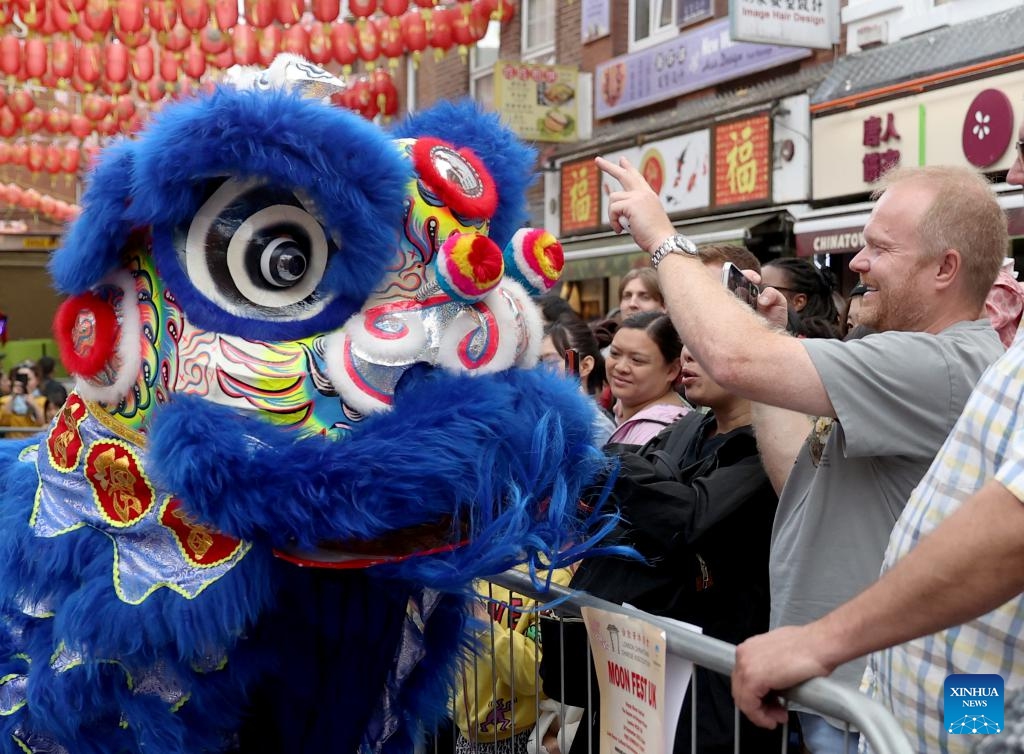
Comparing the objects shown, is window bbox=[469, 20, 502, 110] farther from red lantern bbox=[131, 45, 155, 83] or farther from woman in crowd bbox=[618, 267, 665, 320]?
woman in crowd bbox=[618, 267, 665, 320]

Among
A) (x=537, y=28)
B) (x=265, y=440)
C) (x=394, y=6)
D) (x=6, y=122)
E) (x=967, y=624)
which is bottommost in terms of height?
(x=967, y=624)

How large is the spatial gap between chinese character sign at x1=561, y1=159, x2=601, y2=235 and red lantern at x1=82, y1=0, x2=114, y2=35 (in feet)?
20.1

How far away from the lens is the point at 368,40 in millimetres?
9133

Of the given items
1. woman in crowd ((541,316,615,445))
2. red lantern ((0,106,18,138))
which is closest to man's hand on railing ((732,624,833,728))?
woman in crowd ((541,316,615,445))

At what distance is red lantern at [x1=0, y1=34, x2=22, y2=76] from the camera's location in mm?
9992

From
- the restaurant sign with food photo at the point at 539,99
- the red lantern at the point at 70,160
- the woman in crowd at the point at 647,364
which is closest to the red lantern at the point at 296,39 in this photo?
the restaurant sign with food photo at the point at 539,99

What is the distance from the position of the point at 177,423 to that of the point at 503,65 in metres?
11.0

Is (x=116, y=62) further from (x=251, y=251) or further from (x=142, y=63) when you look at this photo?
(x=251, y=251)

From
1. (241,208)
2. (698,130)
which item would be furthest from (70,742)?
(698,130)

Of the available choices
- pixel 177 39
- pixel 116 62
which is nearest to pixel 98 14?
pixel 177 39

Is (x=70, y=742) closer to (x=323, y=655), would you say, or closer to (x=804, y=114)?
(x=323, y=655)

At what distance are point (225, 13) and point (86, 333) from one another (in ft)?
23.4

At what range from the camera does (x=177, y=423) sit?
1.95 meters

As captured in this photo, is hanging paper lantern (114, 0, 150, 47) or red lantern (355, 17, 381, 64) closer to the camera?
hanging paper lantern (114, 0, 150, 47)
